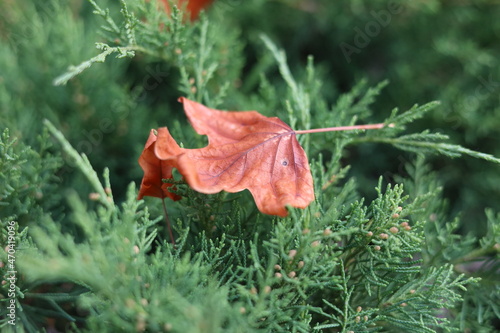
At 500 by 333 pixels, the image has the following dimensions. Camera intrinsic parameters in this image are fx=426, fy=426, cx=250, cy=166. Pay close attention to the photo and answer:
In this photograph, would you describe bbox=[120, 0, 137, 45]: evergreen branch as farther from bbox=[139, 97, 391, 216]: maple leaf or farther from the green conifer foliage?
bbox=[139, 97, 391, 216]: maple leaf

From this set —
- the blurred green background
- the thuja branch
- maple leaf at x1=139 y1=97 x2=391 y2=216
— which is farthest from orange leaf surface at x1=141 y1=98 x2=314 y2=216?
the blurred green background

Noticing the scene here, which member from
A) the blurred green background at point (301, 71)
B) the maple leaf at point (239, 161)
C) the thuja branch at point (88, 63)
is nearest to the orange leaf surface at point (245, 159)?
the maple leaf at point (239, 161)

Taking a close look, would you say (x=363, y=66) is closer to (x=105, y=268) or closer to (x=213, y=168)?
(x=213, y=168)

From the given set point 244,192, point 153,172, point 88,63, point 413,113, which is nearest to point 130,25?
point 88,63

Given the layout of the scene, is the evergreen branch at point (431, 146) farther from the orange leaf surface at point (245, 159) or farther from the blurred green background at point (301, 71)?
the blurred green background at point (301, 71)

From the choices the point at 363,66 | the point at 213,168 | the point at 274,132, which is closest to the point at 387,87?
the point at 363,66

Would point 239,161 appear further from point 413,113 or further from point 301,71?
point 301,71
